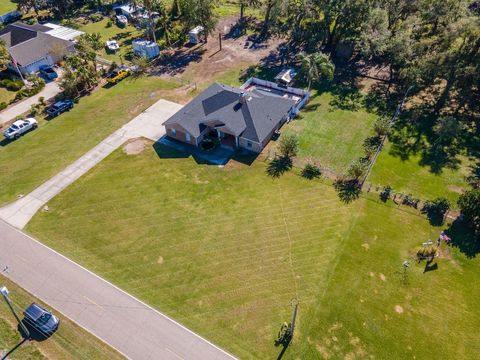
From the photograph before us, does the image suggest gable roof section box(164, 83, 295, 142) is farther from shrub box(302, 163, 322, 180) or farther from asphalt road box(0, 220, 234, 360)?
asphalt road box(0, 220, 234, 360)

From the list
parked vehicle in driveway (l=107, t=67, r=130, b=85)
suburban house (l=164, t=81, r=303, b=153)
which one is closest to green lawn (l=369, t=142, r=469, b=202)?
suburban house (l=164, t=81, r=303, b=153)

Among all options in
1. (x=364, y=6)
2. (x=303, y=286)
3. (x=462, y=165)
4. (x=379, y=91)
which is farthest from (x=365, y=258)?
(x=364, y=6)

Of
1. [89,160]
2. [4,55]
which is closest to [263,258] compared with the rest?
[89,160]

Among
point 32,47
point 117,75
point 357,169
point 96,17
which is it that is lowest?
point 357,169

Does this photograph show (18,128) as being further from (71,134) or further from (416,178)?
(416,178)

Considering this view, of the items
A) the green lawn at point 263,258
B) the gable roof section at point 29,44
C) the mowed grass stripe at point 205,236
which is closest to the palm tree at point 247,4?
the gable roof section at point 29,44

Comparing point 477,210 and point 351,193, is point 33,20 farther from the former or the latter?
point 477,210

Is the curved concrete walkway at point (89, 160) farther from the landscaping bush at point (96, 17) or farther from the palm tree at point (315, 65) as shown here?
the landscaping bush at point (96, 17)
